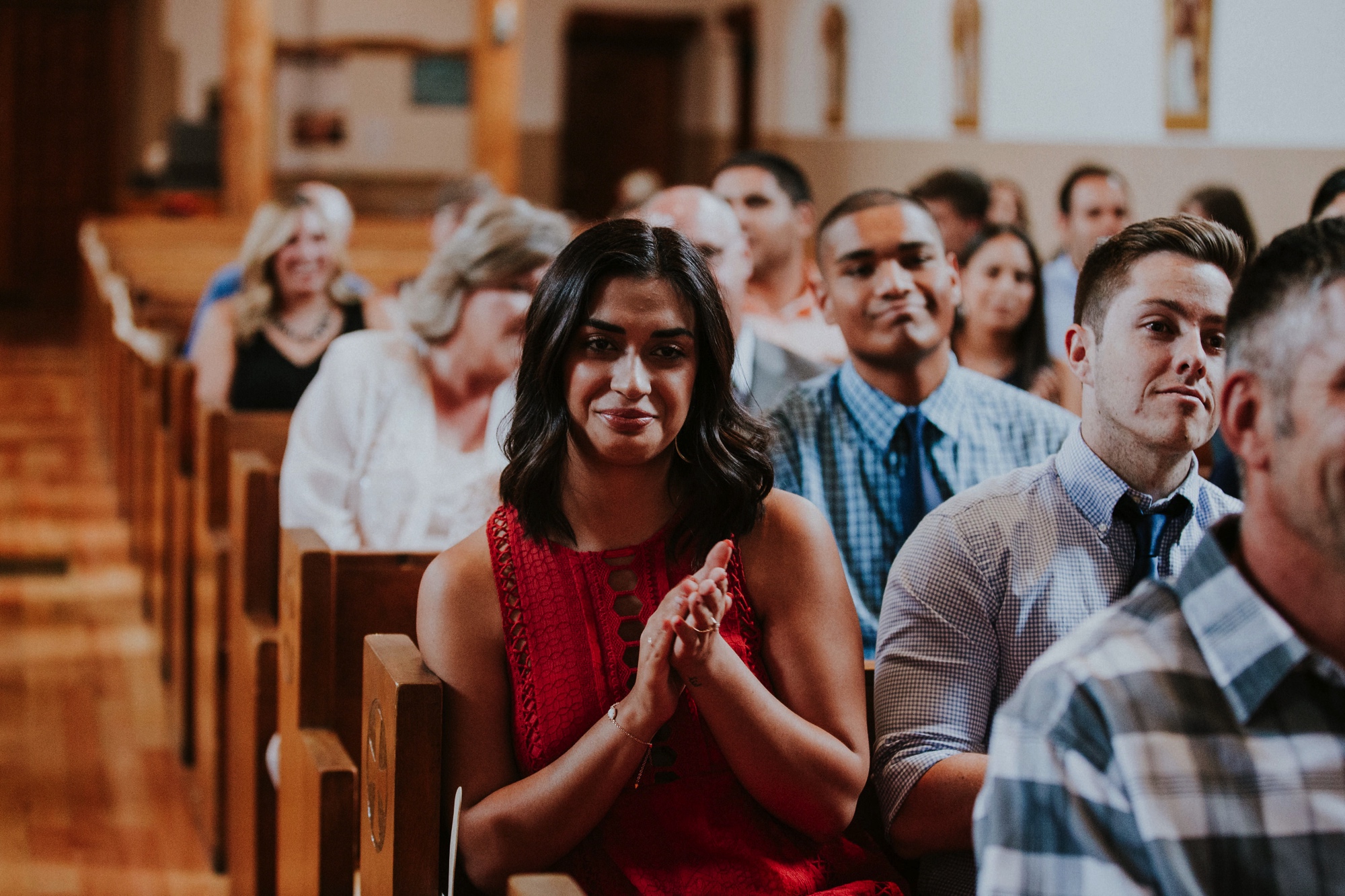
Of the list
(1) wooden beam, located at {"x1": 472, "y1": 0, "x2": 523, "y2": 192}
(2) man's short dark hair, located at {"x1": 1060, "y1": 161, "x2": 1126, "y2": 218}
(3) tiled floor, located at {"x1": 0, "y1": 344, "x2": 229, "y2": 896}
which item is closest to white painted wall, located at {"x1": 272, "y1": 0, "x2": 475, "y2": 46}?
(1) wooden beam, located at {"x1": 472, "y1": 0, "x2": 523, "y2": 192}

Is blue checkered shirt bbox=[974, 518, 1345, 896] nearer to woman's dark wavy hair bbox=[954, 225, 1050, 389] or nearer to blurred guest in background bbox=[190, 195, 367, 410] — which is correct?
woman's dark wavy hair bbox=[954, 225, 1050, 389]

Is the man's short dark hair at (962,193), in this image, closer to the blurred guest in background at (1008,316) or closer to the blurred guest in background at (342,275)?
the blurred guest in background at (1008,316)

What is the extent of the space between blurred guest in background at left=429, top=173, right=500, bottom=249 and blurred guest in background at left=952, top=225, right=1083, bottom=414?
2.36 m

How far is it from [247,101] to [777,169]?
290 inches

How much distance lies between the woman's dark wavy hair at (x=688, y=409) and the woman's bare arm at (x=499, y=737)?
89 mm

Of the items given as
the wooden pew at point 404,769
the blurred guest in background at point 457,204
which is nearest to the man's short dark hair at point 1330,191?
the wooden pew at point 404,769

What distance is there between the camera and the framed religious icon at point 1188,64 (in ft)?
21.6

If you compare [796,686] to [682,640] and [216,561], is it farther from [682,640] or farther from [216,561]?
[216,561]

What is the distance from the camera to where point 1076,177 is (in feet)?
16.8

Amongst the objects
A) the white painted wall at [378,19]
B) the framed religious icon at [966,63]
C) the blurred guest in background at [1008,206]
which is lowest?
the blurred guest in background at [1008,206]

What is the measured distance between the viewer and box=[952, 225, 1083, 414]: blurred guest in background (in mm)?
3648

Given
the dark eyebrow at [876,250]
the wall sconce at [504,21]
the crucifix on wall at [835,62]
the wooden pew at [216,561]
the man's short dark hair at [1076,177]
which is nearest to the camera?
the dark eyebrow at [876,250]

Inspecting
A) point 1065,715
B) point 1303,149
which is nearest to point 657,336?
point 1065,715

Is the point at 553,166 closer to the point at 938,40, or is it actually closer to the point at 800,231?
the point at 938,40
